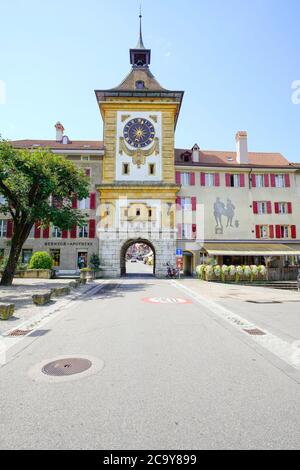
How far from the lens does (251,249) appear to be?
26891 millimetres

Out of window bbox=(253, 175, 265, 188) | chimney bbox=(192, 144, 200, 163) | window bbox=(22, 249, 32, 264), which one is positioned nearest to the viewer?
window bbox=(22, 249, 32, 264)

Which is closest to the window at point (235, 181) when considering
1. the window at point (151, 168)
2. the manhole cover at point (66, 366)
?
the window at point (151, 168)

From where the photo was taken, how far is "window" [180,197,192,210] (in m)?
29.2

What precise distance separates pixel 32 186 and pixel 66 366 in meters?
14.8

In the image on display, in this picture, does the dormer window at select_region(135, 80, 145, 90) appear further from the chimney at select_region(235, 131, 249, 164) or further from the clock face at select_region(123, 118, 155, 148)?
the chimney at select_region(235, 131, 249, 164)

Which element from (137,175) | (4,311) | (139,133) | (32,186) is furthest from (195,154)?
(4,311)

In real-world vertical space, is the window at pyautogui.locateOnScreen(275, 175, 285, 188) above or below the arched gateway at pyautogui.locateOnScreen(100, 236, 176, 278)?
above

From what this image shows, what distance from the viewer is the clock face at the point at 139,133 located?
2972cm

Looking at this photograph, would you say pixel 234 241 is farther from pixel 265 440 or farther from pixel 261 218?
pixel 265 440

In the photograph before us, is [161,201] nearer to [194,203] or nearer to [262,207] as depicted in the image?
[194,203]

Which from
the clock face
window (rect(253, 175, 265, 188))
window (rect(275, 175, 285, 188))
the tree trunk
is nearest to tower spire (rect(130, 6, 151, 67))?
the clock face

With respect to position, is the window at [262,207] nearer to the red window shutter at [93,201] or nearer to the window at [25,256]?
the red window shutter at [93,201]

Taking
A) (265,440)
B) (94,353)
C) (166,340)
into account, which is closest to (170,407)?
(265,440)

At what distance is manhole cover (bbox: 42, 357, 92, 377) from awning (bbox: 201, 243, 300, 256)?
21.9m
